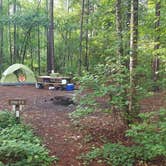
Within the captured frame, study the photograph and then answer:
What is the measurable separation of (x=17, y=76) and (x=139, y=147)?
13824 millimetres

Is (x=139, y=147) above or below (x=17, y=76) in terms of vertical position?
below

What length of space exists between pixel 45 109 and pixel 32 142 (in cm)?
367

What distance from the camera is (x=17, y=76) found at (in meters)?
19.0

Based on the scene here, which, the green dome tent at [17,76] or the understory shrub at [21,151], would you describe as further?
the green dome tent at [17,76]

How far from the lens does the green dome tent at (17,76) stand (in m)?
18.6

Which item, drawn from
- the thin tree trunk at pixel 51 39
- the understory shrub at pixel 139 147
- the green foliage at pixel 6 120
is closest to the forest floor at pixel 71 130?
the understory shrub at pixel 139 147

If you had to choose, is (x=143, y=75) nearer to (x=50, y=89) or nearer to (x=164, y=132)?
(x=164, y=132)

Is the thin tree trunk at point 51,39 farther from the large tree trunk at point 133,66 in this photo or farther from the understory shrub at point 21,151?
the understory shrub at point 21,151

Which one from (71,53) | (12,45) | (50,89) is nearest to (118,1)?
(50,89)

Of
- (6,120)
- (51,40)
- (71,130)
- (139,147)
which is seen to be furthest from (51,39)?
(139,147)

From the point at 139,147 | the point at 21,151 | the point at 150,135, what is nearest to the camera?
the point at 21,151

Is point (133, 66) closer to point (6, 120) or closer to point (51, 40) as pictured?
point (6, 120)

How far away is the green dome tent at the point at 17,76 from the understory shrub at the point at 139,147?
12.9 metres

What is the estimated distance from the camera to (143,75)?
748cm
